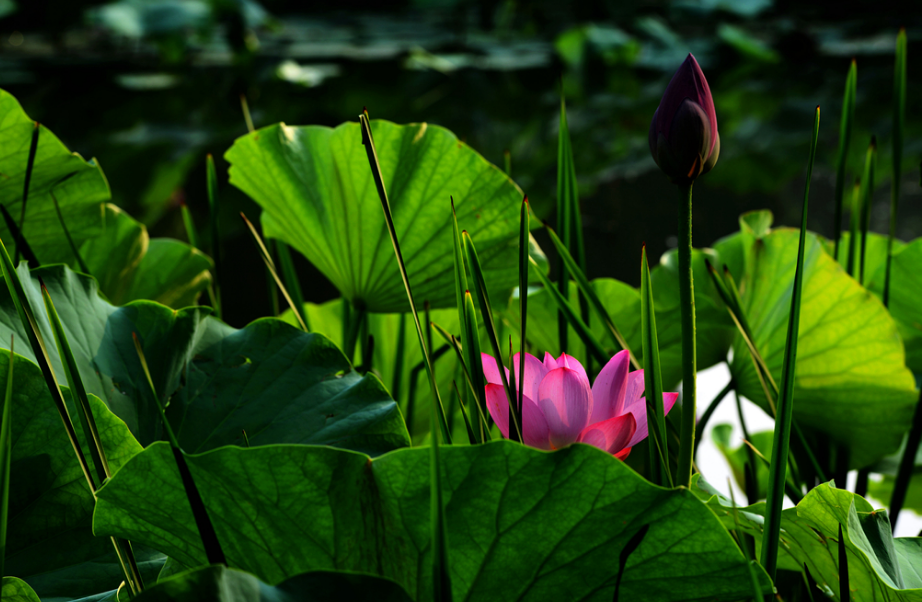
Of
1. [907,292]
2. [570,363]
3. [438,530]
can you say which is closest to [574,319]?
[570,363]

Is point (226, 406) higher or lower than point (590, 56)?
lower

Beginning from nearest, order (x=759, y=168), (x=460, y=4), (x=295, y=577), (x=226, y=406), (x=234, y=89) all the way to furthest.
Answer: (x=295, y=577)
(x=226, y=406)
(x=759, y=168)
(x=234, y=89)
(x=460, y=4)

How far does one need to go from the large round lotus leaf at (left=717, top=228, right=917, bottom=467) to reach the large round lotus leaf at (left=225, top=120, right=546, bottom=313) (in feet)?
0.60

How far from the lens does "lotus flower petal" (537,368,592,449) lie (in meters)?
0.24

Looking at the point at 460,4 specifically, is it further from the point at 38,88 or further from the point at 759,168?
the point at 759,168

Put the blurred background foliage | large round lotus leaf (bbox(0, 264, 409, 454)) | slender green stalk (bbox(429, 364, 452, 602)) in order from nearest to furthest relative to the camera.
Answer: slender green stalk (bbox(429, 364, 452, 602)) < large round lotus leaf (bbox(0, 264, 409, 454)) < the blurred background foliage

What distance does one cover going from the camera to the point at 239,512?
0.21 metres

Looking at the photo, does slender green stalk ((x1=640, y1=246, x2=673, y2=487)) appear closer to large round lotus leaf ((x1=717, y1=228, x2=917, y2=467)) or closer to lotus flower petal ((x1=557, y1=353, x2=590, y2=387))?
lotus flower petal ((x1=557, y1=353, x2=590, y2=387))

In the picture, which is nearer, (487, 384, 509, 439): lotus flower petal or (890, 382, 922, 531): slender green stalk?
(487, 384, 509, 439): lotus flower petal

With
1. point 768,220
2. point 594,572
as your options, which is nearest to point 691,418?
point 594,572

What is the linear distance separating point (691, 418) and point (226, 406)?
0.19 metres

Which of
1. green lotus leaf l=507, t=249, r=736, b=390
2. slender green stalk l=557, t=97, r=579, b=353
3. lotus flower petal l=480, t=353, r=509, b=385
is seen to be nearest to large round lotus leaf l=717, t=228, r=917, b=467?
green lotus leaf l=507, t=249, r=736, b=390

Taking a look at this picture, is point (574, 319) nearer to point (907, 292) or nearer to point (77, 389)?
point (77, 389)

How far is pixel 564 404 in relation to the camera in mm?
238
